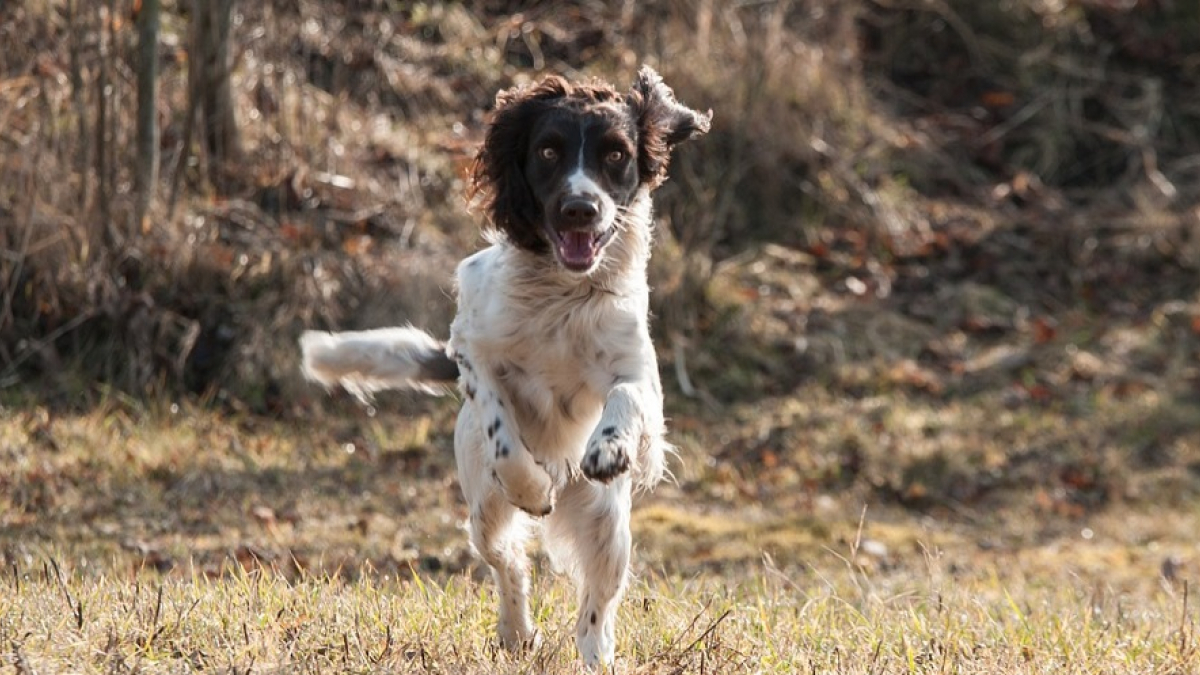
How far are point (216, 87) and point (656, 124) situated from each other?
197 inches

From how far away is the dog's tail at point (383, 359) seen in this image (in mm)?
5922

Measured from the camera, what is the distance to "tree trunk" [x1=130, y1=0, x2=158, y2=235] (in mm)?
9305

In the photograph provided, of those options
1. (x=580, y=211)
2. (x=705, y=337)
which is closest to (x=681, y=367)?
(x=705, y=337)

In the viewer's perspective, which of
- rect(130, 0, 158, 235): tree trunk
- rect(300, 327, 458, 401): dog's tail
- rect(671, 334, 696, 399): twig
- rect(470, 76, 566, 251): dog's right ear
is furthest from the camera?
rect(671, 334, 696, 399): twig

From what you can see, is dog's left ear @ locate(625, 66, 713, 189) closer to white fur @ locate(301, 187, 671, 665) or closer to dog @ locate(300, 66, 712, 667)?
dog @ locate(300, 66, 712, 667)

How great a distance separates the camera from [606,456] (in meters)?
4.72

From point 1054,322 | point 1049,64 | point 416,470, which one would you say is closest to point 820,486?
point 416,470

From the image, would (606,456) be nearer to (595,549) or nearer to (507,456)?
(507,456)

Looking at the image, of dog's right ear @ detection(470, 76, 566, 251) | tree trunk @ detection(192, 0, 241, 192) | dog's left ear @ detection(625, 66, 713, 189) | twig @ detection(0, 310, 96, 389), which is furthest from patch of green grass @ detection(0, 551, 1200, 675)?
tree trunk @ detection(192, 0, 241, 192)

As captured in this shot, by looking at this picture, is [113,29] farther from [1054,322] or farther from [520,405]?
[1054,322]

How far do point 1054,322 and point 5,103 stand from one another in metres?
6.37

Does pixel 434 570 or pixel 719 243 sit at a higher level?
pixel 434 570

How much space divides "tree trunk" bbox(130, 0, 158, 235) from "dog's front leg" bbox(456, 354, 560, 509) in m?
4.75

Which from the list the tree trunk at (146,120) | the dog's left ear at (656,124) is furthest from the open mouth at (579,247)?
the tree trunk at (146,120)
